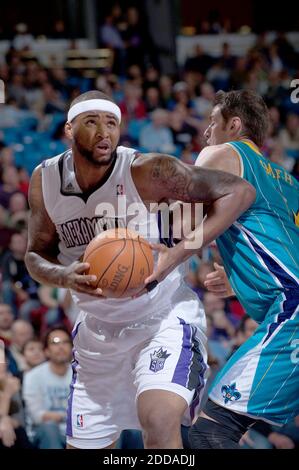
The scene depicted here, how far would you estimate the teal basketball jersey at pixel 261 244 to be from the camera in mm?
3918

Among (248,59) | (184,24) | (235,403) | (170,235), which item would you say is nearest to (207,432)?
(235,403)

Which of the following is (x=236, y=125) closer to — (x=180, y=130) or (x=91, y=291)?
(x=91, y=291)

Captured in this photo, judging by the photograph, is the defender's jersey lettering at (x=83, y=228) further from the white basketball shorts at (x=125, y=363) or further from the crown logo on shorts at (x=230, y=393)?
the crown logo on shorts at (x=230, y=393)

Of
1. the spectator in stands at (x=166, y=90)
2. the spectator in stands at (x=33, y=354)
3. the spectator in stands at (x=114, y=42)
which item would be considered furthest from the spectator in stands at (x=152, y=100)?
the spectator in stands at (x=33, y=354)

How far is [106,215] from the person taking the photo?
13.5 ft

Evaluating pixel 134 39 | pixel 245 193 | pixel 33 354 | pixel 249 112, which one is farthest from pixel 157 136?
pixel 245 193

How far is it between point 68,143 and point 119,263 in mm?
6965

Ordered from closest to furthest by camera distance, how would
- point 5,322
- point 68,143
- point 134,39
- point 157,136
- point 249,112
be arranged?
point 249,112, point 5,322, point 68,143, point 157,136, point 134,39

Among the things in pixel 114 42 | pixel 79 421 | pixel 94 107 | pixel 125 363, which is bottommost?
pixel 114 42

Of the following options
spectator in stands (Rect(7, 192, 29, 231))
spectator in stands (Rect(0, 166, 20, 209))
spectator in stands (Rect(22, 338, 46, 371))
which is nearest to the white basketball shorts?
spectator in stands (Rect(22, 338, 46, 371))

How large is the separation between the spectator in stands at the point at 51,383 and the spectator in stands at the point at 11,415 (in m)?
0.12

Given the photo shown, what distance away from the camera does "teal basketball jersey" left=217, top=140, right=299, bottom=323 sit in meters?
3.92

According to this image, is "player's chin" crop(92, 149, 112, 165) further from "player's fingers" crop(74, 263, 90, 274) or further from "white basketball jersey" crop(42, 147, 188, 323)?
"player's fingers" crop(74, 263, 90, 274)

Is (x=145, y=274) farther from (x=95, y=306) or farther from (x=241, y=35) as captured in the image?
(x=241, y=35)
